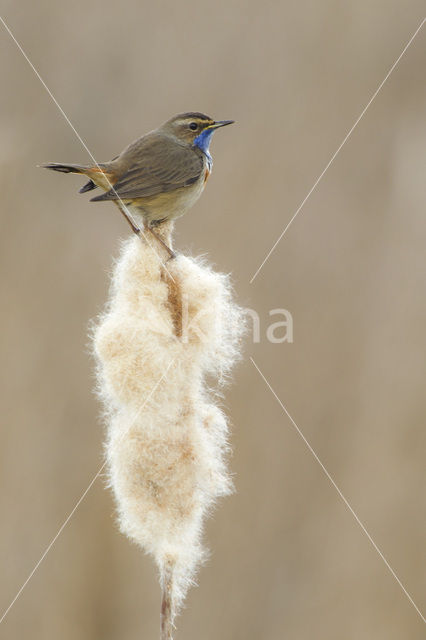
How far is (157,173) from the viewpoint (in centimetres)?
161

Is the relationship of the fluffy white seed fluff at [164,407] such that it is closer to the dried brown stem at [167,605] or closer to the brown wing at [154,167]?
the dried brown stem at [167,605]

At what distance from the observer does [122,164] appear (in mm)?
1577

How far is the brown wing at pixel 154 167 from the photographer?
1.56 metres

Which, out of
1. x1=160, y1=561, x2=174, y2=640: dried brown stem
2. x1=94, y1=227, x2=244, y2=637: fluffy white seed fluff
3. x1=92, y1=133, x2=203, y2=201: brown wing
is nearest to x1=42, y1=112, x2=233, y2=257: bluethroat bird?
x1=92, y1=133, x2=203, y2=201: brown wing

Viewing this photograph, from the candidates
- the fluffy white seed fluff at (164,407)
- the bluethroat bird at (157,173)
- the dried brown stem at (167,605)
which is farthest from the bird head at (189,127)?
the dried brown stem at (167,605)

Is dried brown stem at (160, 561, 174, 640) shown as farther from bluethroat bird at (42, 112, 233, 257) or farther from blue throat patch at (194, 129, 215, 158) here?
blue throat patch at (194, 129, 215, 158)

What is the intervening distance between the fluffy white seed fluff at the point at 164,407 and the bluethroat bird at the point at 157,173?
14 centimetres

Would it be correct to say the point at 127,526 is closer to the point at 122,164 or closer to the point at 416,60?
the point at 122,164

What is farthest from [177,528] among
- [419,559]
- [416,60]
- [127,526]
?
[416,60]

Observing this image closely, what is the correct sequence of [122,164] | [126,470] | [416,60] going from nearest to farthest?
[126,470], [122,164], [416,60]

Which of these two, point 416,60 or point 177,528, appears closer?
point 177,528

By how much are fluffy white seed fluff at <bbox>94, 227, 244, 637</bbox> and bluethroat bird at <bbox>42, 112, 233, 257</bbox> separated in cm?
14

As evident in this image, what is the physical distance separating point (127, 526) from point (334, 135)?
2.38 meters

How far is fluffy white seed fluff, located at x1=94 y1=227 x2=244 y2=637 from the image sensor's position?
133 centimetres
